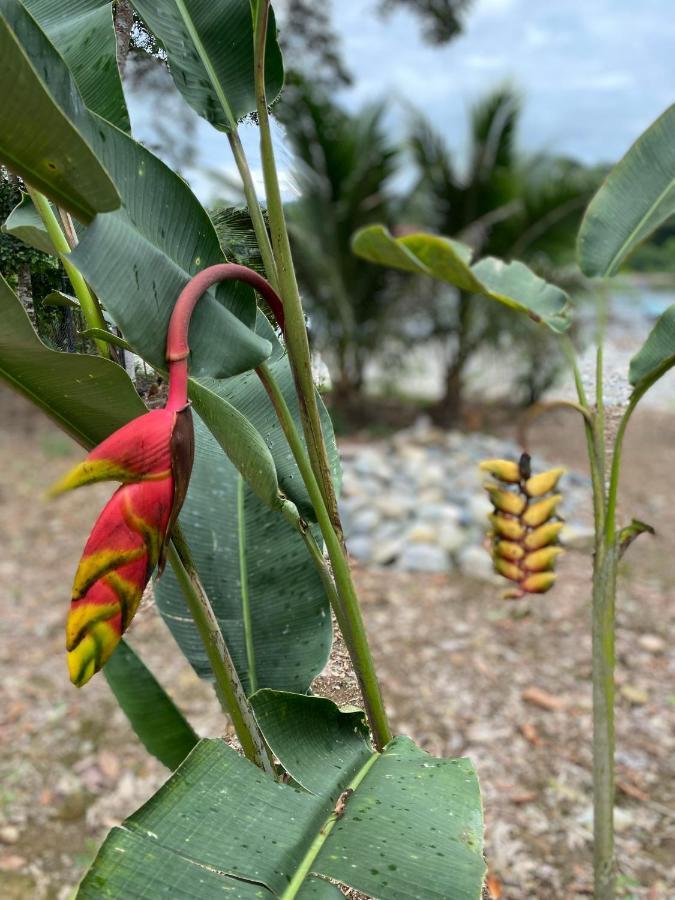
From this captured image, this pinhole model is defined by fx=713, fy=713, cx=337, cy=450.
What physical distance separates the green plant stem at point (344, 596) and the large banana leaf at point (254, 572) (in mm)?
115

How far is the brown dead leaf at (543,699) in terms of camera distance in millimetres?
1769

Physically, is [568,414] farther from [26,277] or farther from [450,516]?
[26,277]

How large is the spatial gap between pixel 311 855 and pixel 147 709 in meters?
0.44

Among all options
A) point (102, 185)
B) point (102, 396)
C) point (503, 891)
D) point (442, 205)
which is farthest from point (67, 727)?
point (442, 205)

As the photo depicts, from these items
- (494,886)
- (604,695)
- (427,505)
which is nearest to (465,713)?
(494,886)

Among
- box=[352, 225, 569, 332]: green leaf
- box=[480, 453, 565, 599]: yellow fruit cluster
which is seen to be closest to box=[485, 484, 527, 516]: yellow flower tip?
box=[480, 453, 565, 599]: yellow fruit cluster

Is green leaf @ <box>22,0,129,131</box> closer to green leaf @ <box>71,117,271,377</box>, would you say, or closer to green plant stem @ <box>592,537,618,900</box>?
green leaf @ <box>71,117,271,377</box>

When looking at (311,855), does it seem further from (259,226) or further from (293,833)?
(259,226)

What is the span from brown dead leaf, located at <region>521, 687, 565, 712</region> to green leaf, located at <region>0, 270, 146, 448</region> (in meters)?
1.53

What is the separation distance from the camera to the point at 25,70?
38cm

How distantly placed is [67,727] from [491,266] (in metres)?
1.43

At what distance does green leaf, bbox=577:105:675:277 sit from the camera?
890 mm

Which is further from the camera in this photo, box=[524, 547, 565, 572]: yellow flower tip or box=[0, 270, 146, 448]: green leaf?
box=[524, 547, 565, 572]: yellow flower tip

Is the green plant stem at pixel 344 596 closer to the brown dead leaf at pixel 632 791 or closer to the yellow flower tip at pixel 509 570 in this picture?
the yellow flower tip at pixel 509 570
